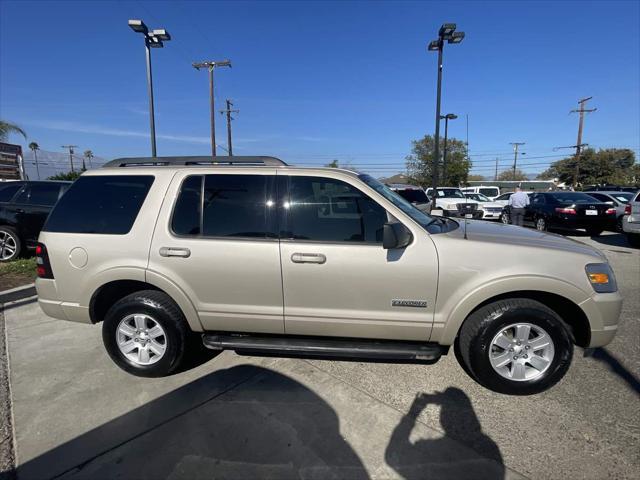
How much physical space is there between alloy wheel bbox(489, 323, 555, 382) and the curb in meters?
6.30

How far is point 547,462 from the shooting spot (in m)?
2.28

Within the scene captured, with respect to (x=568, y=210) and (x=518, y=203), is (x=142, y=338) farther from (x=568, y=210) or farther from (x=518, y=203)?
(x=568, y=210)

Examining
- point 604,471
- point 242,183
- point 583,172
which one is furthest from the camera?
point 583,172

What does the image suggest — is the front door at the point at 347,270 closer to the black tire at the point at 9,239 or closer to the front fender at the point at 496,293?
the front fender at the point at 496,293

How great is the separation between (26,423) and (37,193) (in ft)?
22.9

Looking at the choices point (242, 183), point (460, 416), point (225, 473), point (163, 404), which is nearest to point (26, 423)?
Answer: point (163, 404)

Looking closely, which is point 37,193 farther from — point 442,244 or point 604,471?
point 604,471

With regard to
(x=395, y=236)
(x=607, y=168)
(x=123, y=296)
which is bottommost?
(x=123, y=296)

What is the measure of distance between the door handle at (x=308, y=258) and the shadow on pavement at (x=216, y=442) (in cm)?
109

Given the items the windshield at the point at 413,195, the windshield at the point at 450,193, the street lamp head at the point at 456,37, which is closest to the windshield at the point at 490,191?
the windshield at the point at 450,193

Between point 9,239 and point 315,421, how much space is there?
8.04 metres

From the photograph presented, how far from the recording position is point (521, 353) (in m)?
2.96

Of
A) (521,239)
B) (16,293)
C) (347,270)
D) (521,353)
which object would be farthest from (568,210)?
(16,293)

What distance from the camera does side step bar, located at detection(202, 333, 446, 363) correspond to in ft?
9.56
